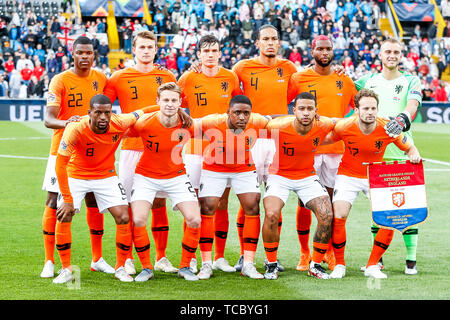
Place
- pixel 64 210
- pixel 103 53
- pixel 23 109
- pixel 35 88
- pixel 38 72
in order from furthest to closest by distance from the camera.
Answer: pixel 103 53, pixel 38 72, pixel 35 88, pixel 23 109, pixel 64 210

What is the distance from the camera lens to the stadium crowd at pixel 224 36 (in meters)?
29.0

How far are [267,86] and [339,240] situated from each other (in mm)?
1840

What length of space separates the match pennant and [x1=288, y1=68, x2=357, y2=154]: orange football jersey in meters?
0.94

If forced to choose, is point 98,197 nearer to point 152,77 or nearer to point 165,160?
point 165,160

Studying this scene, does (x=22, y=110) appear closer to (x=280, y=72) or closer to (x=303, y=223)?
(x=280, y=72)

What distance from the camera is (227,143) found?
7.37 metres

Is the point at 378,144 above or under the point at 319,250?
above

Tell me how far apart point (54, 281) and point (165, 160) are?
158 cm

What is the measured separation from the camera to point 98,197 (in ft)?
23.4

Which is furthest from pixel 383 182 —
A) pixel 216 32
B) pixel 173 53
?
pixel 216 32

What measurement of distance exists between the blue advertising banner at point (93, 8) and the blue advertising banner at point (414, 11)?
1518cm

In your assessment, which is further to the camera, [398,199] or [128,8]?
[128,8]

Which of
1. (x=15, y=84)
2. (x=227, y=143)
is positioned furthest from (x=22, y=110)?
(x=227, y=143)

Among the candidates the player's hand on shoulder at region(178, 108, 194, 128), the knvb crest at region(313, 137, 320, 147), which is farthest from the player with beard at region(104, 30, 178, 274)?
the knvb crest at region(313, 137, 320, 147)
